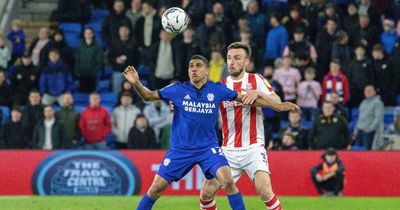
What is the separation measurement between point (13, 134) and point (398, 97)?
8.15 metres

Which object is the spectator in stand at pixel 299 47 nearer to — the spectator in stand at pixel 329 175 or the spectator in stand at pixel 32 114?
the spectator in stand at pixel 329 175

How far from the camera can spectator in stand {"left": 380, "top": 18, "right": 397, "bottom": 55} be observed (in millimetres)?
22906

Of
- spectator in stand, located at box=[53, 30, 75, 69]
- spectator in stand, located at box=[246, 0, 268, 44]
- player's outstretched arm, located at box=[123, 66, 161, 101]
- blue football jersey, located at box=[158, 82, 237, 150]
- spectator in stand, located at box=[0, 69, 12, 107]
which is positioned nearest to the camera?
player's outstretched arm, located at box=[123, 66, 161, 101]

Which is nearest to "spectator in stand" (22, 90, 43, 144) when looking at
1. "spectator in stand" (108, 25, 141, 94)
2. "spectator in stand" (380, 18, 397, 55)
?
"spectator in stand" (108, 25, 141, 94)

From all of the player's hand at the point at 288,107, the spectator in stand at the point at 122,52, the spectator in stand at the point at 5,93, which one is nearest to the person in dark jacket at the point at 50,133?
the spectator in stand at the point at 5,93

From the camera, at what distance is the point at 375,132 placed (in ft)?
70.1

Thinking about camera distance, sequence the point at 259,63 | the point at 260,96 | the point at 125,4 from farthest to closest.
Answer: the point at 125,4, the point at 259,63, the point at 260,96

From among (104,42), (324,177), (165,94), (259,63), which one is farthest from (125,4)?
(165,94)

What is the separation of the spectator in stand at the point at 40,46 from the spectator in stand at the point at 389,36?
7130mm

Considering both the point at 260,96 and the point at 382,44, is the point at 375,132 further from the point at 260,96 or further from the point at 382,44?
the point at 260,96

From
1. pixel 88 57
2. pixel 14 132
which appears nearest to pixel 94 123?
pixel 14 132

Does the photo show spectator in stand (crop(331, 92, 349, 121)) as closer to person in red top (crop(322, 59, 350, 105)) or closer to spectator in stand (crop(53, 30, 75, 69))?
person in red top (crop(322, 59, 350, 105))

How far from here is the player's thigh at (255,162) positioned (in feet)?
41.3

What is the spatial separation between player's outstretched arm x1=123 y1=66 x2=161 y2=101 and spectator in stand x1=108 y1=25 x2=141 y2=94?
10.1 metres
